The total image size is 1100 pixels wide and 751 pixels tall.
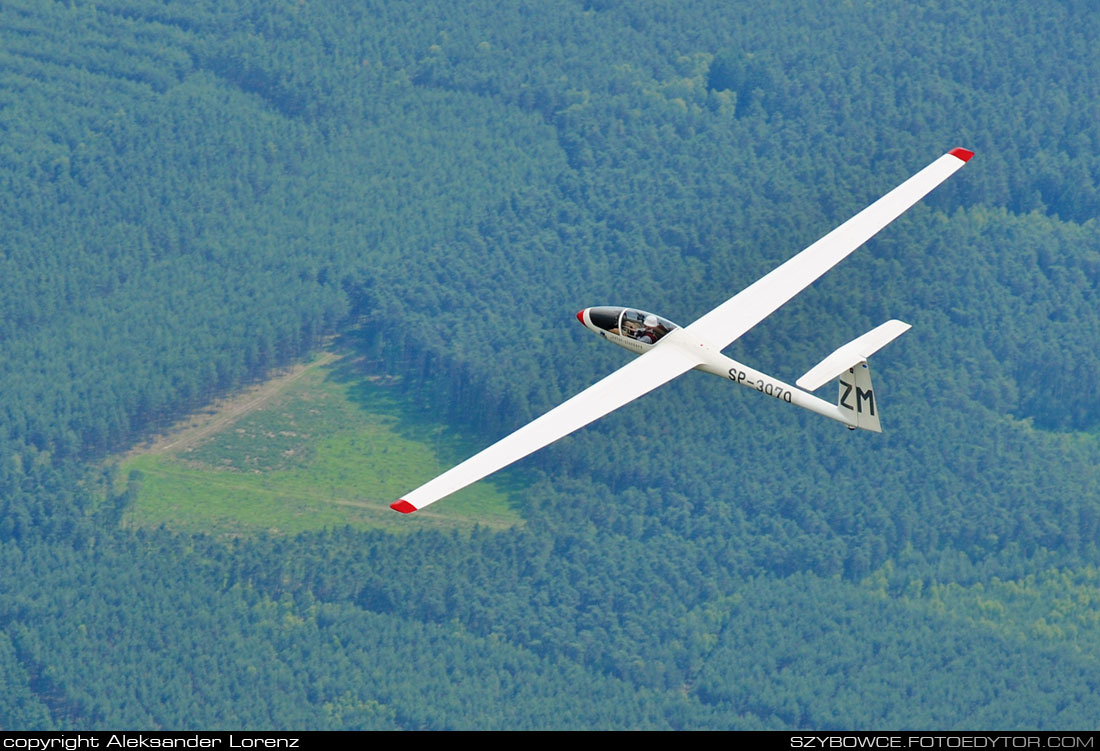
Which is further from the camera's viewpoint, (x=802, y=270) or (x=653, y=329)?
(x=802, y=270)

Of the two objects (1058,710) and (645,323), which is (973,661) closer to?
(1058,710)

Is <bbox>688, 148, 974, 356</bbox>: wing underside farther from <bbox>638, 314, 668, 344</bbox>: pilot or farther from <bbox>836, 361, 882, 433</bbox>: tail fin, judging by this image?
<bbox>836, 361, 882, 433</bbox>: tail fin

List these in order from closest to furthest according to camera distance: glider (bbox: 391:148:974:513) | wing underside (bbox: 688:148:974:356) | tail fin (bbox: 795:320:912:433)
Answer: glider (bbox: 391:148:974:513) < tail fin (bbox: 795:320:912:433) < wing underside (bbox: 688:148:974:356)

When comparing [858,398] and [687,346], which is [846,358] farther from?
[687,346]

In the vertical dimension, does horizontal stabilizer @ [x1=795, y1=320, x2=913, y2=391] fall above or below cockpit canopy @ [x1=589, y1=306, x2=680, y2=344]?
above

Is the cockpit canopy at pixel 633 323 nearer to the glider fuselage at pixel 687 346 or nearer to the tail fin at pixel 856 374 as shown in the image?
the glider fuselage at pixel 687 346

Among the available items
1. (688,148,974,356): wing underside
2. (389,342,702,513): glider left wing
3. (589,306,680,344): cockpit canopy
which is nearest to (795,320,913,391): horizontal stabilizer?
(688,148,974,356): wing underside

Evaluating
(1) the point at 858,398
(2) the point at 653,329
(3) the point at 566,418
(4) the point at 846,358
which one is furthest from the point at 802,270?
(3) the point at 566,418
